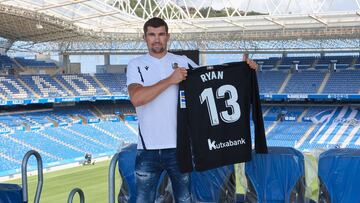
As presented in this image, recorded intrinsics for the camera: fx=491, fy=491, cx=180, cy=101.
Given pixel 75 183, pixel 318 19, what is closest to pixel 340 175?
pixel 75 183

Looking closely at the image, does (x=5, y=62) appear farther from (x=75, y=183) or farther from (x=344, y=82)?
(x=344, y=82)

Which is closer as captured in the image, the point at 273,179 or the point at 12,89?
the point at 273,179

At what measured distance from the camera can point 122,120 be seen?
36562 mm

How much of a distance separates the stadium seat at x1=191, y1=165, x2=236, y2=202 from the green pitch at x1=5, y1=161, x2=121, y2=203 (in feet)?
39.0

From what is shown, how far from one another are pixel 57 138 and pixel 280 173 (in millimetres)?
27637

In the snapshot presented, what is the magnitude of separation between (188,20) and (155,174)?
2372cm

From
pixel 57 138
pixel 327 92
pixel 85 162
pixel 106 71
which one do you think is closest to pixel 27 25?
pixel 57 138

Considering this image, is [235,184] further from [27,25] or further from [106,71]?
[106,71]

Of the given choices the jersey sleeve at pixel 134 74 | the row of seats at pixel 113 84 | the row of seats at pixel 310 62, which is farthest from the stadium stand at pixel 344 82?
the jersey sleeve at pixel 134 74

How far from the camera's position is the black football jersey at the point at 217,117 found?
3.11 meters

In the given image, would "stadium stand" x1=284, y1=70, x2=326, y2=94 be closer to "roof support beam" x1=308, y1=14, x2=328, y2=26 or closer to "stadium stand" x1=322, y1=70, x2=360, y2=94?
"stadium stand" x1=322, y1=70, x2=360, y2=94

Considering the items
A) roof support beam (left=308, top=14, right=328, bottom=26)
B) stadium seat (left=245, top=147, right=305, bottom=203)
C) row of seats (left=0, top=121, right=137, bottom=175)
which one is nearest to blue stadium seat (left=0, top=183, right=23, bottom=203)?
stadium seat (left=245, top=147, right=305, bottom=203)

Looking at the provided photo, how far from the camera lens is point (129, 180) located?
11.5ft

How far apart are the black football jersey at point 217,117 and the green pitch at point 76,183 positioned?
1214 centimetres
